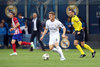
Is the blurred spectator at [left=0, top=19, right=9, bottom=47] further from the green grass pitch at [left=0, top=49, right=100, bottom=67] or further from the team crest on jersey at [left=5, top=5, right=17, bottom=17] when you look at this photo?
the green grass pitch at [left=0, top=49, right=100, bottom=67]

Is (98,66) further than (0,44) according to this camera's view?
No

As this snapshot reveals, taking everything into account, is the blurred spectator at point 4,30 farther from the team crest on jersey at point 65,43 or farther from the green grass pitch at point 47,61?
the green grass pitch at point 47,61

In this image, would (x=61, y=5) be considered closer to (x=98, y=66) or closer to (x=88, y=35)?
(x=88, y=35)

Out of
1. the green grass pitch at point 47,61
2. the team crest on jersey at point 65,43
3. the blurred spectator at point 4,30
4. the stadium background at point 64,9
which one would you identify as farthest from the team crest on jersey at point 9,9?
the green grass pitch at point 47,61

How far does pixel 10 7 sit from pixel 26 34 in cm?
268

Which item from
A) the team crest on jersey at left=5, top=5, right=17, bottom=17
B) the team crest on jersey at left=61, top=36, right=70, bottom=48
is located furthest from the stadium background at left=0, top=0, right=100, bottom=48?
the team crest on jersey at left=61, top=36, right=70, bottom=48

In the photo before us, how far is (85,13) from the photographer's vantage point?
2694 centimetres

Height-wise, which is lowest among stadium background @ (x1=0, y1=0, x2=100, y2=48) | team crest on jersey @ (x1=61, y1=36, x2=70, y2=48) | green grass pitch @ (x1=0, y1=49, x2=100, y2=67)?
team crest on jersey @ (x1=61, y1=36, x2=70, y2=48)

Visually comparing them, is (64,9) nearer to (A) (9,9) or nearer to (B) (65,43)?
(B) (65,43)

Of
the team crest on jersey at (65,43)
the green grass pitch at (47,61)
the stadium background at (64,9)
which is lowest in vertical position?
the team crest on jersey at (65,43)

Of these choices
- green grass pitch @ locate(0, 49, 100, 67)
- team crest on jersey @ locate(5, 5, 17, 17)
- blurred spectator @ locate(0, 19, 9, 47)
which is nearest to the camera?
green grass pitch @ locate(0, 49, 100, 67)

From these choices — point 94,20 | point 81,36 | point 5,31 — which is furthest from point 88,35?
point 81,36

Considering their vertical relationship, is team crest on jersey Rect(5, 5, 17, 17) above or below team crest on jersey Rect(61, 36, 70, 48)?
above

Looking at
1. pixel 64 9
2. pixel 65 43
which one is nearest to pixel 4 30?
pixel 65 43
